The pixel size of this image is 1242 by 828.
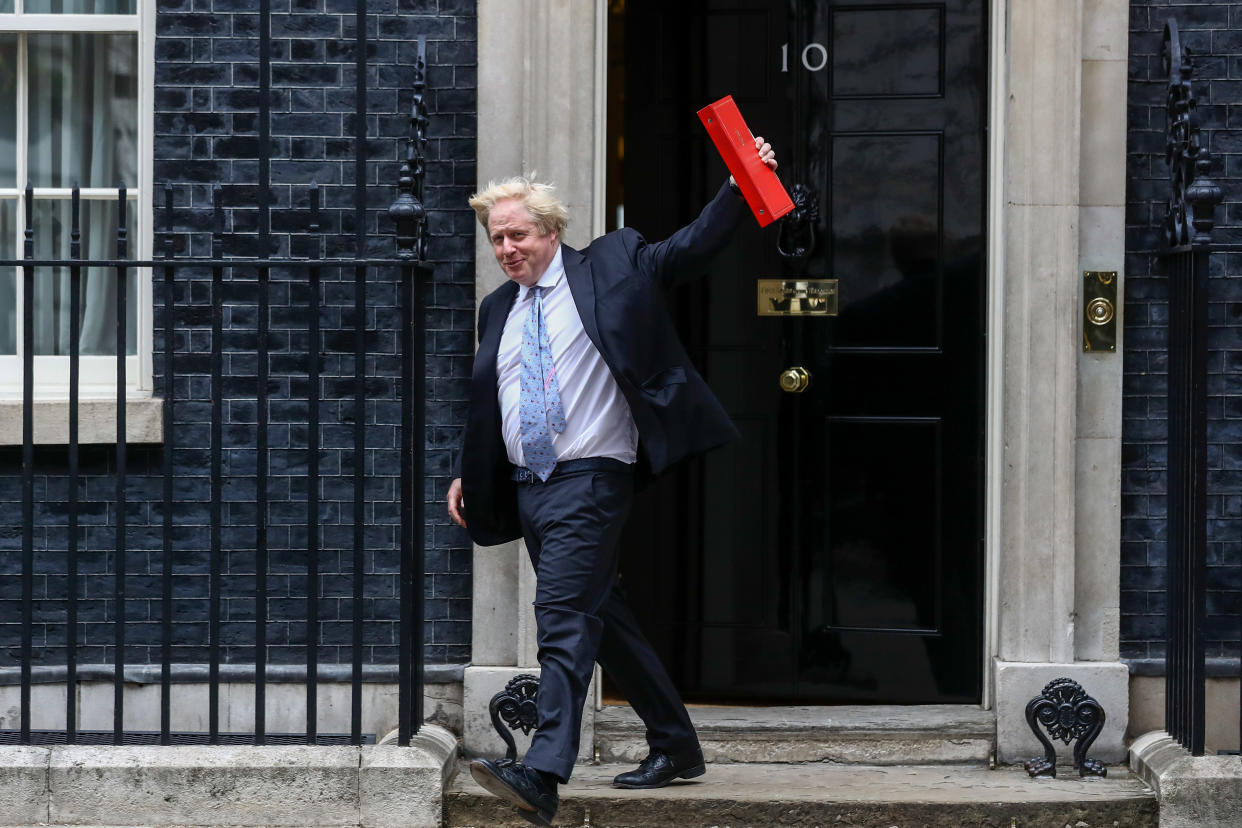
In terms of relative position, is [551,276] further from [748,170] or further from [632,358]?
[748,170]

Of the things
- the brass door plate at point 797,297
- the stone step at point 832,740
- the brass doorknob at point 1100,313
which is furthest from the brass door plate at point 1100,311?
the stone step at point 832,740

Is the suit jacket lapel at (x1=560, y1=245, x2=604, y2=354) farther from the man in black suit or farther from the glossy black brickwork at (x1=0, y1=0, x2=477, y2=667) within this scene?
the glossy black brickwork at (x1=0, y1=0, x2=477, y2=667)

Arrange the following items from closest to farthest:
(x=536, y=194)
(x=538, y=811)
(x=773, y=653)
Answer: (x=538, y=811), (x=536, y=194), (x=773, y=653)

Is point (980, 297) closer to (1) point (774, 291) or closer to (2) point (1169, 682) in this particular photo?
(1) point (774, 291)

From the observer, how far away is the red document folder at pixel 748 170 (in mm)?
4316

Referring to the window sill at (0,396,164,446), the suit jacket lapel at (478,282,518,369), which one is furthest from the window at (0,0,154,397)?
the suit jacket lapel at (478,282,518,369)

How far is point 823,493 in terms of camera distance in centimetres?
588

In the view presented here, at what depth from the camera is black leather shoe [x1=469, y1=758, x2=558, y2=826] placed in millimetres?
4203

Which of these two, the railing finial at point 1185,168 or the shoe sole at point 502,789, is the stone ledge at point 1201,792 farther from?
the shoe sole at point 502,789

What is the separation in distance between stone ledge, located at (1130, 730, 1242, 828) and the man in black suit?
5.44ft

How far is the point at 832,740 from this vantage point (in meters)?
5.55

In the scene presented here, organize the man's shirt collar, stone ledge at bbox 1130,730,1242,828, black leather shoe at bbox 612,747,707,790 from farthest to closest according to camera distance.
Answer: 1. black leather shoe at bbox 612,747,707,790
2. stone ledge at bbox 1130,730,1242,828
3. the man's shirt collar

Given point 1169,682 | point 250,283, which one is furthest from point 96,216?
point 1169,682

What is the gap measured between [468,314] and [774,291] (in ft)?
3.88
